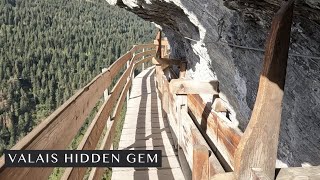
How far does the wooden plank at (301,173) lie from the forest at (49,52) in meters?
96.4

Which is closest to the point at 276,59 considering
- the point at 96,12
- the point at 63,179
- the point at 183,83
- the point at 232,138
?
the point at 232,138

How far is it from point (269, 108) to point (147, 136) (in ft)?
17.2

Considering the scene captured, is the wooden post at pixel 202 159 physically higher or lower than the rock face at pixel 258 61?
lower

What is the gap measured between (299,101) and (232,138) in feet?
2.69

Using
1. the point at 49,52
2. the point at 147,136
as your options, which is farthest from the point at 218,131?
the point at 49,52

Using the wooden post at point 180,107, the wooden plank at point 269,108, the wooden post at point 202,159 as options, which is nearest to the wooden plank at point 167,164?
the wooden post at point 180,107

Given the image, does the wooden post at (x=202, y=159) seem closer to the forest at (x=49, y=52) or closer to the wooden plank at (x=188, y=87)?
the wooden plank at (x=188, y=87)

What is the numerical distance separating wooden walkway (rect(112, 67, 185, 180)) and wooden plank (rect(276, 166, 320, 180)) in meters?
3.19

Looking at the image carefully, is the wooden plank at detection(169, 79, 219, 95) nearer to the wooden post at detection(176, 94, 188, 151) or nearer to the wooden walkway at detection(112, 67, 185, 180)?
the wooden post at detection(176, 94, 188, 151)

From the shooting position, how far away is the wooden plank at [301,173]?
1.87 meters

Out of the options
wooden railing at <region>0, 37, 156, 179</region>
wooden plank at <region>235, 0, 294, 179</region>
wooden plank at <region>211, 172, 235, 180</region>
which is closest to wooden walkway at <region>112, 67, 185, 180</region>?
wooden railing at <region>0, 37, 156, 179</region>

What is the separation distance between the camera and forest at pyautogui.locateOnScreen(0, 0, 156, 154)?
10556 centimetres

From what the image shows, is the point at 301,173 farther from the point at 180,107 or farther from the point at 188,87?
the point at 188,87

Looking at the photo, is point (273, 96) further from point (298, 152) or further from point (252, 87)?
point (252, 87)
